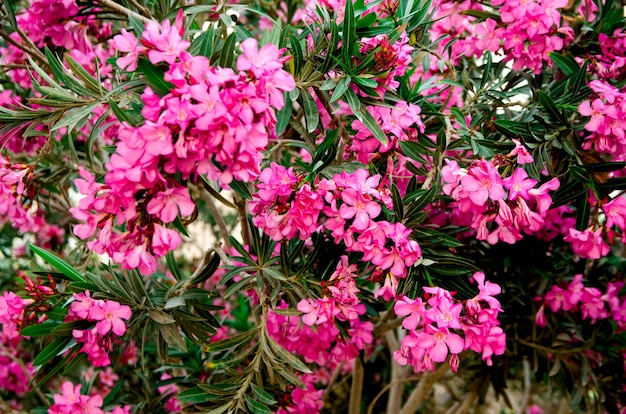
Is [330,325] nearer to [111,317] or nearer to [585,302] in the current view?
[111,317]

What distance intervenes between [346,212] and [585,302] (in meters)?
1.16

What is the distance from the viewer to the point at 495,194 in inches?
49.3

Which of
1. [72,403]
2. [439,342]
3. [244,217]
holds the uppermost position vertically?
[439,342]

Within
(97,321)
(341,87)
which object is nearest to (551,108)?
(341,87)

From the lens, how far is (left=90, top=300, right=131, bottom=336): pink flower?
4.67 feet

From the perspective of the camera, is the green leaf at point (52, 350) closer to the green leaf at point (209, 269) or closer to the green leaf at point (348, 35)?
the green leaf at point (209, 269)

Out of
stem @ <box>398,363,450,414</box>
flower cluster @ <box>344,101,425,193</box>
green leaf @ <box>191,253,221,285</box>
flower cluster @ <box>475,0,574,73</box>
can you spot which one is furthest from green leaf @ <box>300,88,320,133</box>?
stem @ <box>398,363,450,414</box>

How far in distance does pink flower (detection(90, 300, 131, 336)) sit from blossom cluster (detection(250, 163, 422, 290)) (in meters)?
0.45

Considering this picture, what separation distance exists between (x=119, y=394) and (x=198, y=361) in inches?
17.5

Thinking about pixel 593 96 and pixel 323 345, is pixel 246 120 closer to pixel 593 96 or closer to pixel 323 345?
pixel 323 345

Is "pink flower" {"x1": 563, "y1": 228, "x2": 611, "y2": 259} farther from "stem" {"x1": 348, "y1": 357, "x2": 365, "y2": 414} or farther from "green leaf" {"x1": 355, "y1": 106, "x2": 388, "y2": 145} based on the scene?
Answer: "stem" {"x1": 348, "y1": 357, "x2": 365, "y2": 414}

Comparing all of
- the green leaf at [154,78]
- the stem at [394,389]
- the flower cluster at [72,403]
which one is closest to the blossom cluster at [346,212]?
the green leaf at [154,78]

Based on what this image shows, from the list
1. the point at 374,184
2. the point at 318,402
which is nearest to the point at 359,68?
the point at 374,184

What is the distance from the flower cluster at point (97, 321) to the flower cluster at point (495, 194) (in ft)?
2.88
